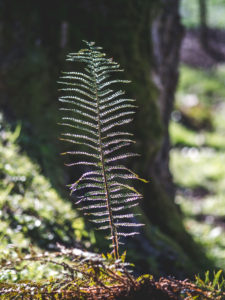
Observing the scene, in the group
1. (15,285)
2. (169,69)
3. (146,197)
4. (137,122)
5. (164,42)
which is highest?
(164,42)

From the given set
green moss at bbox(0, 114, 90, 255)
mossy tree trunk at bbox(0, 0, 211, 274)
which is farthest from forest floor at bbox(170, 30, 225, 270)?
green moss at bbox(0, 114, 90, 255)

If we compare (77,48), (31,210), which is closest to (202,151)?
(77,48)

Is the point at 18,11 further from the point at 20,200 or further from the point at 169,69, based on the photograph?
the point at 20,200

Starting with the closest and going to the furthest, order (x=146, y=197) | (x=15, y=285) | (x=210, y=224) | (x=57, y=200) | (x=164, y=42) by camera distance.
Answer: (x=15, y=285) → (x=57, y=200) → (x=146, y=197) → (x=164, y=42) → (x=210, y=224)

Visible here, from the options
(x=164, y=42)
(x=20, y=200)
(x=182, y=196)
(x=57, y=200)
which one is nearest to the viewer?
(x=20, y=200)

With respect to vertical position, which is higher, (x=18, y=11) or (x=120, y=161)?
(x=18, y=11)

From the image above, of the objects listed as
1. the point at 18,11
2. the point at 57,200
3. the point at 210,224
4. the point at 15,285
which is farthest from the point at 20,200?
the point at 210,224

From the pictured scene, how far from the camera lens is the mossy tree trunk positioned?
4.22 m

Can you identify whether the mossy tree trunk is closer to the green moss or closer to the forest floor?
the green moss

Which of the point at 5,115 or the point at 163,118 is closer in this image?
the point at 5,115

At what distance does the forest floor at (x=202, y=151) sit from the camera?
21.6ft

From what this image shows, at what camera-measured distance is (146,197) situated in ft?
14.1

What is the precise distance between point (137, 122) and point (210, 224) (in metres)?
3.34

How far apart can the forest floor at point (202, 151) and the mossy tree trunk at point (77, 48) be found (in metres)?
1.26
